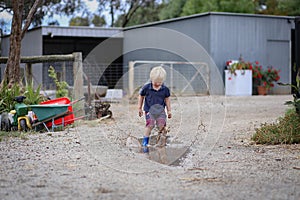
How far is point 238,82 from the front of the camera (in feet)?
67.9

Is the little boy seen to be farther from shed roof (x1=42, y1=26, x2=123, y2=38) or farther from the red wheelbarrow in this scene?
shed roof (x1=42, y1=26, x2=123, y2=38)

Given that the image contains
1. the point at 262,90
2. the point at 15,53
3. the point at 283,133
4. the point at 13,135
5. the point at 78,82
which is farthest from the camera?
the point at 262,90

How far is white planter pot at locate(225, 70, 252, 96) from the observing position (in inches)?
816

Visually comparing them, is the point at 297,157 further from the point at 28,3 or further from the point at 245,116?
the point at 28,3

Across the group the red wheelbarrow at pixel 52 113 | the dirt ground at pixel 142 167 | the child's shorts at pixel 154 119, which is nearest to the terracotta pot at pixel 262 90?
the dirt ground at pixel 142 167

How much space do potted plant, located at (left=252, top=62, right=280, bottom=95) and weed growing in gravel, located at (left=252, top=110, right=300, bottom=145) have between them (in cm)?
1344

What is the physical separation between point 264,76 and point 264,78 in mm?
81

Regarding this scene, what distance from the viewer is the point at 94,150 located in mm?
7191

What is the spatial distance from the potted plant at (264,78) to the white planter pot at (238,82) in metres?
0.59

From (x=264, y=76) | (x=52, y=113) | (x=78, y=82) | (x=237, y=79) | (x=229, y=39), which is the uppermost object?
(x=229, y=39)

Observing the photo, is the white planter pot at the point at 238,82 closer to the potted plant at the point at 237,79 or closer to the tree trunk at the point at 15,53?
the potted plant at the point at 237,79

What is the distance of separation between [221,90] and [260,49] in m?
2.81

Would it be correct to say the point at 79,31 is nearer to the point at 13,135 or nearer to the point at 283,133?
the point at 13,135

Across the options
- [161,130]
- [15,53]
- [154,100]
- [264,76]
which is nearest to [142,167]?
[154,100]
